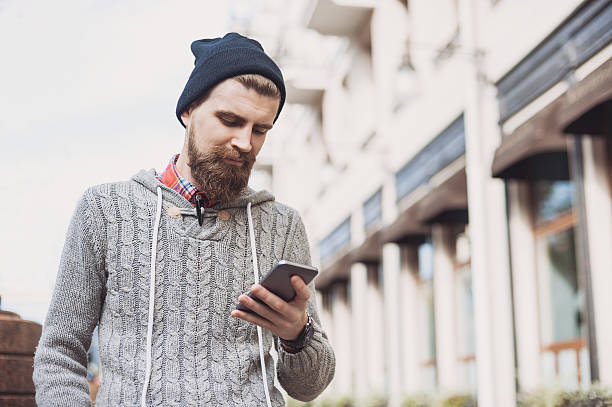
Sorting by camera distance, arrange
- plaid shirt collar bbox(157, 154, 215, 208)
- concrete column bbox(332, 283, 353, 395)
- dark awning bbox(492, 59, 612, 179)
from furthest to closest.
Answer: concrete column bbox(332, 283, 353, 395) → dark awning bbox(492, 59, 612, 179) → plaid shirt collar bbox(157, 154, 215, 208)

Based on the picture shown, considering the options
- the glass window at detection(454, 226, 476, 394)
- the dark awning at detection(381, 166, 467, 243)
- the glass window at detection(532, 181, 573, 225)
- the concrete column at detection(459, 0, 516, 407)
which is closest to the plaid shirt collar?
the glass window at detection(532, 181, 573, 225)

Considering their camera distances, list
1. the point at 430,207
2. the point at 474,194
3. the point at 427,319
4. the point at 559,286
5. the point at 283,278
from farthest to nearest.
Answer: the point at 427,319 < the point at 430,207 < the point at 474,194 < the point at 559,286 < the point at 283,278

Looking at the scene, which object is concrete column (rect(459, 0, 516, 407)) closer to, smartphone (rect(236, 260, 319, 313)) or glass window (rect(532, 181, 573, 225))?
glass window (rect(532, 181, 573, 225))

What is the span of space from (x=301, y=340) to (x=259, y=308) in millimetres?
253

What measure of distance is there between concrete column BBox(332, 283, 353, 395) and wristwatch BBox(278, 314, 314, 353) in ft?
55.9

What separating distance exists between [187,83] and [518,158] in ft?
19.9

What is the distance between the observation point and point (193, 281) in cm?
204

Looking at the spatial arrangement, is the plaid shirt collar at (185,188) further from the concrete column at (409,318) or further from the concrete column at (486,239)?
the concrete column at (409,318)

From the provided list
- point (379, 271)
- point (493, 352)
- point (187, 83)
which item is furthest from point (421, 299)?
point (187, 83)

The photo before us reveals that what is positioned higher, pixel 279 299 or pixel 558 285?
pixel 558 285

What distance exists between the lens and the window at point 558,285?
8.45m

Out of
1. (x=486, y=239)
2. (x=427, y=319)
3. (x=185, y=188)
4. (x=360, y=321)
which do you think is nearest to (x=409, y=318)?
(x=427, y=319)

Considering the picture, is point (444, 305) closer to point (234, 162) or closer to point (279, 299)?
point (234, 162)

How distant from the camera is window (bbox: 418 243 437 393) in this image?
13.1 m
